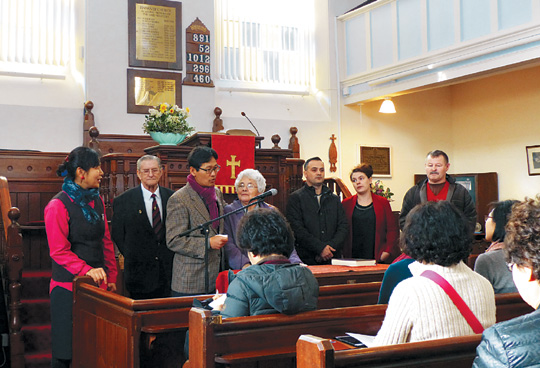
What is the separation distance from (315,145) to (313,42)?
1.76 metres

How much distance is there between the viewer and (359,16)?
9664 mm

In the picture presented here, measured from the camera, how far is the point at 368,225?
5133mm

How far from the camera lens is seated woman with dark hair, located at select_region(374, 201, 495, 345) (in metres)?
1.95

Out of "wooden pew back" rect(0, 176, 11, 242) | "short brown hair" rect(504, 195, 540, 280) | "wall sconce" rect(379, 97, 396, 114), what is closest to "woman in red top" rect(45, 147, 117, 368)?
"wooden pew back" rect(0, 176, 11, 242)

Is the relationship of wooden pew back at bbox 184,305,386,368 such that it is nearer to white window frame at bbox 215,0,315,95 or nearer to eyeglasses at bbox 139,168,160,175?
eyeglasses at bbox 139,168,160,175

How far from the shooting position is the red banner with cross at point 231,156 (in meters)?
5.45

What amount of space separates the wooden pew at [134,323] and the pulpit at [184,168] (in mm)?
2011

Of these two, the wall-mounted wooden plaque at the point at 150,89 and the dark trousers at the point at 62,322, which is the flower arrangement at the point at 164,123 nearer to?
the dark trousers at the point at 62,322

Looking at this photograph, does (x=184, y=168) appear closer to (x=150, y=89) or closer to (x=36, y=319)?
(x=36, y=319)

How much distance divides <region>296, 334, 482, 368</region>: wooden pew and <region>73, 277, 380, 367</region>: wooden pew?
122cm

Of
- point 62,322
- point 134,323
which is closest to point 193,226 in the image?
point 62,322

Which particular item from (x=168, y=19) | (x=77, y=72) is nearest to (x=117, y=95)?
(x=77, y=72)

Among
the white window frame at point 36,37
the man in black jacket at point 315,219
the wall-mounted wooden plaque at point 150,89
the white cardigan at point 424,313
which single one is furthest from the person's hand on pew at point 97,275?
the white window frame at point 36,37

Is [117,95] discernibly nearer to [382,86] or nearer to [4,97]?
[4,97]
